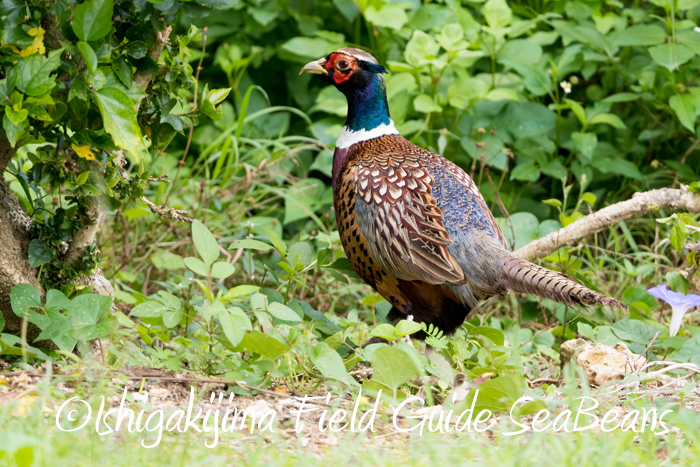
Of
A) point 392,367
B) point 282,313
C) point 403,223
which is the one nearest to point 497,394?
point 392,367

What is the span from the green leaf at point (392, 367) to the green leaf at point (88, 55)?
126cm

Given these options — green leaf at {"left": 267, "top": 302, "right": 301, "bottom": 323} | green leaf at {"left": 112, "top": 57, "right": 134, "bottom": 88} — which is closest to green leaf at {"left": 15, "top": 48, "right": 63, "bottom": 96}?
green leaf at {"left": 112, "top": 57, "right": 134, "bottom": 88}

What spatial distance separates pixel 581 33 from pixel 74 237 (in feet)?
12.9

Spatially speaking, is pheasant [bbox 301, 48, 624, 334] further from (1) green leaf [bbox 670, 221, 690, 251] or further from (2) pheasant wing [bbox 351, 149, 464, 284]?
(1) green leaf [bbox 670, 221, 690, 251]

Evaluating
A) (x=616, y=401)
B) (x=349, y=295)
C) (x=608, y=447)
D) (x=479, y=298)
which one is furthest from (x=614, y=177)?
(x=608, y=447)

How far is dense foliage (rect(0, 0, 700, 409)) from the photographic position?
8.00 feet

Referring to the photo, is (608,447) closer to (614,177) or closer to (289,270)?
(289,270)

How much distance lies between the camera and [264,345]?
2.52 metres

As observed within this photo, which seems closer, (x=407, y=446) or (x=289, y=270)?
(x=407, y=446)

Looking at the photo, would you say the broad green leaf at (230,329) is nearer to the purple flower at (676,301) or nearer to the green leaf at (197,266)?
the green leaf at (197,266)

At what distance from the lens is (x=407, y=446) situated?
2180 millimetres

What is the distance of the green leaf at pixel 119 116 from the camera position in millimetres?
2139

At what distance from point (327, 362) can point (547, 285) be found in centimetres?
98

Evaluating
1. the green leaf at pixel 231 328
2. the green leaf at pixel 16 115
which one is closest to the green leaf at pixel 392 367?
the green leaf at pixel 231 328
